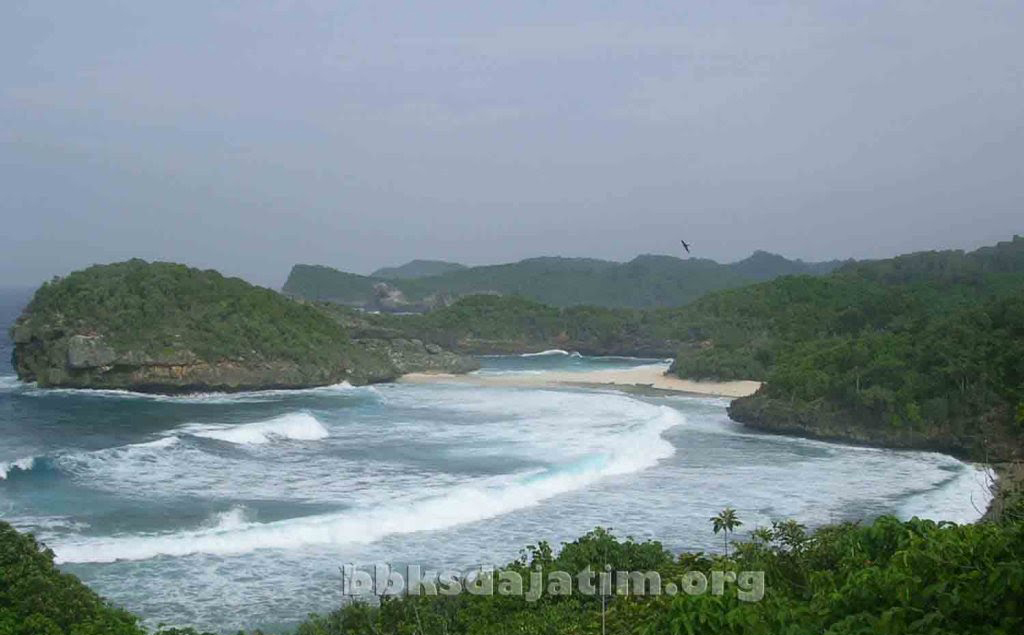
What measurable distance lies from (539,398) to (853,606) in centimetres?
3234

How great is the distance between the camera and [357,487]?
19875 mm

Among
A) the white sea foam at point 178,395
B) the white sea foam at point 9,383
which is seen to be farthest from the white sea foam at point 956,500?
the white sea foam at point 9,383

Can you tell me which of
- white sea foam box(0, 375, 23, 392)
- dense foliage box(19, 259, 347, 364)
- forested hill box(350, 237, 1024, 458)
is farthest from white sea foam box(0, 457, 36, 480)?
forested hill box(350, 237, 1024, 458)

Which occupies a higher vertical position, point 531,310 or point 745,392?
point 531,310

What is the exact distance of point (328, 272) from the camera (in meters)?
113

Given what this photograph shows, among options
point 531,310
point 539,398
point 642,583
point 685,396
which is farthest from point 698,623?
point 531,310

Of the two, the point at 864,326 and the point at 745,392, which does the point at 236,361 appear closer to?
the point at 745,392

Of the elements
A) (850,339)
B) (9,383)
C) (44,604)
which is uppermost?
(850,339)

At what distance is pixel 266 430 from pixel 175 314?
1529 centimetres

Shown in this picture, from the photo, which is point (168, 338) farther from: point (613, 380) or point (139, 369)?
point (613, 380)

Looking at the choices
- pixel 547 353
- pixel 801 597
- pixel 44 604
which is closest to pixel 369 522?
pixel 44 604

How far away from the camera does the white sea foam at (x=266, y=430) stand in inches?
1028

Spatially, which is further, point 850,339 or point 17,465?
point 850,339

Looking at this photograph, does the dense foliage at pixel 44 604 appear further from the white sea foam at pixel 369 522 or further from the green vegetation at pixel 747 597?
the white sea foam at pixel 369 522
